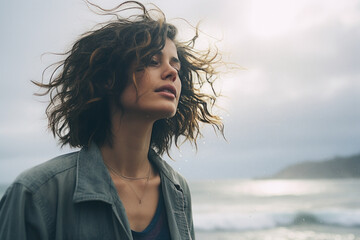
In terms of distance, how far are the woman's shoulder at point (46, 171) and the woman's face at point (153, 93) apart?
1.17 feet

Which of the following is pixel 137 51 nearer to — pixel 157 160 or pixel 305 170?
pixel 157 160

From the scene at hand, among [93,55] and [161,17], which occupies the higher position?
[161,17]

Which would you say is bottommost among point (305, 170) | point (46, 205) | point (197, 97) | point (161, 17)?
point (305, 170)

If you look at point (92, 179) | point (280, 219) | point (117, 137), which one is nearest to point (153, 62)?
point (117, 137)

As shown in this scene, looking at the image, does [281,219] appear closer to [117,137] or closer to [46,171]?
[117,137]

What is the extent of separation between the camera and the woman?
1.55m

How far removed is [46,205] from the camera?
147 cm

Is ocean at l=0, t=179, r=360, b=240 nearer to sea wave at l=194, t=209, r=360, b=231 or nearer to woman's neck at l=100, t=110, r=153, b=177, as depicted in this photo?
sea wave at l=194, t=209, r=360, b=231

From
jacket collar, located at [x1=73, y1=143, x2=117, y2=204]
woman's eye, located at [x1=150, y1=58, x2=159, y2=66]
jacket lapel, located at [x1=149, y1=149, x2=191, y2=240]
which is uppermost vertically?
woman's eye, located at [x1=150, y1=58, x2=159, y2=66]

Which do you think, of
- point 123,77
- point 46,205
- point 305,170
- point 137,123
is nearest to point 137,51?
point 123,77

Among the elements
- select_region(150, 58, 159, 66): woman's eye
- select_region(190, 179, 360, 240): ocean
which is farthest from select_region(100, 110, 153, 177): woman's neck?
select_region(190, 179, 360, 240): ocean

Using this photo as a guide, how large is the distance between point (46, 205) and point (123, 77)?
0.70 m

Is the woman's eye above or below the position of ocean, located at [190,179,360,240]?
above

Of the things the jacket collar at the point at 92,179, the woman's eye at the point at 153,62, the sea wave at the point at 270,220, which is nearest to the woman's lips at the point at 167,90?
the woman's eye at the point at 153,62
